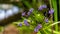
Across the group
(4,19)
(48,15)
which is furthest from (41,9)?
(4,19)

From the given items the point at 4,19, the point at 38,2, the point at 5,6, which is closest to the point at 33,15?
the point at 38,2

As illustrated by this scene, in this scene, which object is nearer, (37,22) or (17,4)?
(37,22)

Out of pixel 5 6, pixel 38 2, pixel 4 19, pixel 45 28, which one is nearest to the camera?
pixel 45 28

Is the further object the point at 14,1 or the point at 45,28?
the point at 14,1

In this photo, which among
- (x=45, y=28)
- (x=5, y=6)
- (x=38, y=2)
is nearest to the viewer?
(x=45, y=28)

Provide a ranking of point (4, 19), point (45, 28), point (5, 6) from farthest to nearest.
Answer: point (5, 6), point (4, 19), point (45, 28)

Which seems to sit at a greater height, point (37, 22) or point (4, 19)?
point (37, 22)

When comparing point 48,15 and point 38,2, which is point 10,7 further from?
point 48,15

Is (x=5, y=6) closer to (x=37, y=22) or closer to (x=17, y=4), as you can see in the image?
(x=17, y=4)

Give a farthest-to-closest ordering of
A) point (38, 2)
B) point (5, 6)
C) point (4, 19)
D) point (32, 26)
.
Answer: point (5, 6)
point (4, 19)
point (38, 2)
point (32, 26)
